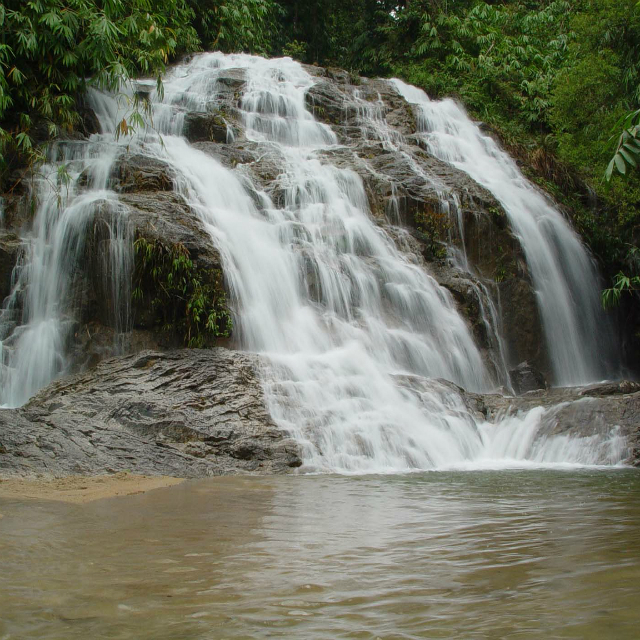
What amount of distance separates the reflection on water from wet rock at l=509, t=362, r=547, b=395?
7.47 meters

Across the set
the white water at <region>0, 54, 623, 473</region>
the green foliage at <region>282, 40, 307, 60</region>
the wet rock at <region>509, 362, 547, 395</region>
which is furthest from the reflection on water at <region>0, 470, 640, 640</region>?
the green foliage at <region>282, 40, 307, 60</region>

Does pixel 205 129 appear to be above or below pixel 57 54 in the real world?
below

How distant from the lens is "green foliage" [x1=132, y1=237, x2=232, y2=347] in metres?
8.91

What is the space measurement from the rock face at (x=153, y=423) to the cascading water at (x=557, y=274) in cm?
757

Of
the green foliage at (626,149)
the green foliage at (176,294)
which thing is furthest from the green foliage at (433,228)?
the green foliage at (626,149)

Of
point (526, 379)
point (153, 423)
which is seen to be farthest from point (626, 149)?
point (153, 423)

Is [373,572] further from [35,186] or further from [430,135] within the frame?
[430,135]

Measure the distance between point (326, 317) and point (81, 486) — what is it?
5.84 meters

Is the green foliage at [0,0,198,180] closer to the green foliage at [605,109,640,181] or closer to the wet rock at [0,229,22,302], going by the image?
the wet rock at [0,229,22,302]

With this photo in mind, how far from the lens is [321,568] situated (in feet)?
8.42

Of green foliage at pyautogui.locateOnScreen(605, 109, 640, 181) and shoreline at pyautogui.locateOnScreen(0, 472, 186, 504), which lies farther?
green foliage at pyautogui.locateOnScreen(605, 109, 640, 181)

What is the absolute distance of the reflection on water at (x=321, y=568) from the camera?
1.88m

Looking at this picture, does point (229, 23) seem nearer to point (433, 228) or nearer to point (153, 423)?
point (433, 228)

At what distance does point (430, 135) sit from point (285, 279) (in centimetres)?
866
